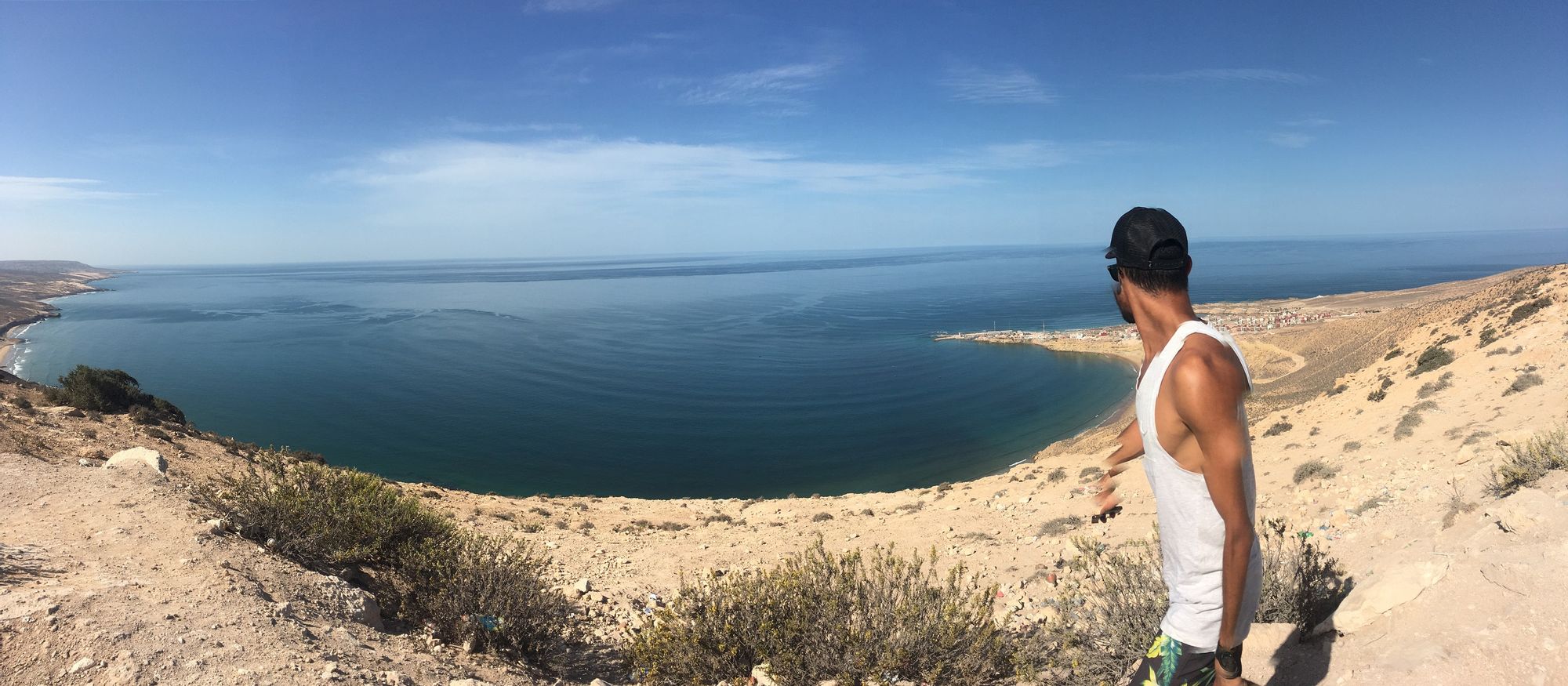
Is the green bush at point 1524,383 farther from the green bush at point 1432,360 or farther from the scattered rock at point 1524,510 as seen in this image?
the scattered rock at point 1524,510

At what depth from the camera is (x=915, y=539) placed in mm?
10539

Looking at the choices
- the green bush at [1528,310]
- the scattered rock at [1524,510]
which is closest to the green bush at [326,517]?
the scattered rock at [1524,510]

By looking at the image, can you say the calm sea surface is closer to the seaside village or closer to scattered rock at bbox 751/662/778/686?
the seaside village

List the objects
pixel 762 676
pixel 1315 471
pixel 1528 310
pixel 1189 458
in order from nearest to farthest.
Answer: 1. pixel 1189 458
2. pixel 762 676
3. pixel 1315 471
4. pixel 1528 310

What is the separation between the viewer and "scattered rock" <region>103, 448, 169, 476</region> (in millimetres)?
7867

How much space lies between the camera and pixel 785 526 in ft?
40.3

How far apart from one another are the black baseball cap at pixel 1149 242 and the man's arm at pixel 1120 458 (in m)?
0.55

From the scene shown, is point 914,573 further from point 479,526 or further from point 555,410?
point 555,410

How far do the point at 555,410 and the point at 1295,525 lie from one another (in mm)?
35265

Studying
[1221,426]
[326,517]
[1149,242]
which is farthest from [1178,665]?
[326,517]

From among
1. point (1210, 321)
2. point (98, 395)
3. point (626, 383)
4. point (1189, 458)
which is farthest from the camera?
point (626, 383)

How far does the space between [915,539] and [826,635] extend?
271 inches

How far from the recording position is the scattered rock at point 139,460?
7867mm

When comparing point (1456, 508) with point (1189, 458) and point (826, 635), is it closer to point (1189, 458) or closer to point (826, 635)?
point (826, 635)
